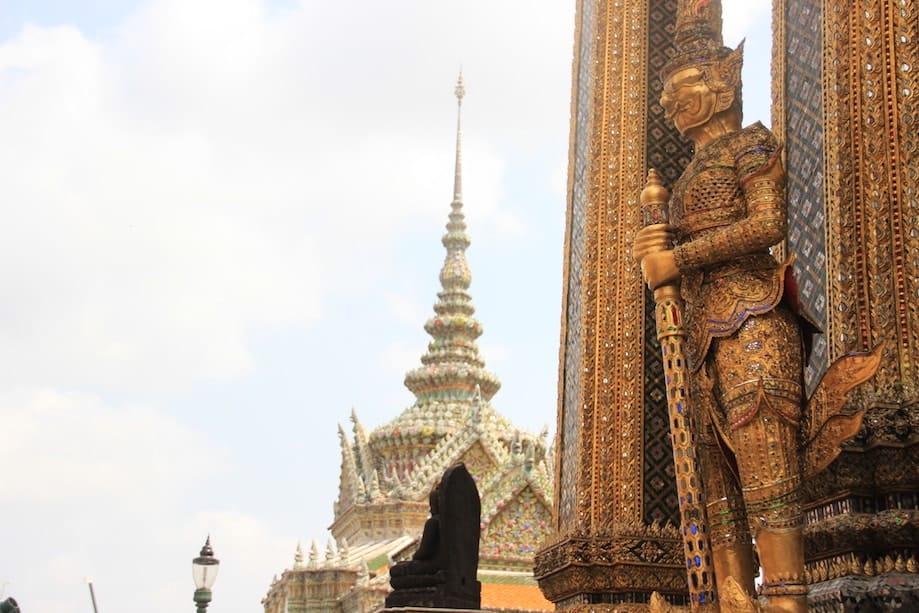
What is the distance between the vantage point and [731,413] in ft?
12.2

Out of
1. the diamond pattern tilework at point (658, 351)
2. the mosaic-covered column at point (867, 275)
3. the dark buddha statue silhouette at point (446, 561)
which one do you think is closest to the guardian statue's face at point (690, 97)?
the mosaic-covered column at point (867, 275)

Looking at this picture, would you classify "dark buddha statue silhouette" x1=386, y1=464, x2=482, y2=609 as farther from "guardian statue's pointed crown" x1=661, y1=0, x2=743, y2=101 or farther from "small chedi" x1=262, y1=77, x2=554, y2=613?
"small chedi" x1=262, y1=77, x2=554, y2=613

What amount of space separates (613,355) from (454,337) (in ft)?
51.1

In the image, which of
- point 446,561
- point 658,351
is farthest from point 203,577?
point 658,351

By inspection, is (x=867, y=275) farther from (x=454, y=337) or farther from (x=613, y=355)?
(x=454, y=337)

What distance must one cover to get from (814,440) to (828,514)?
539mm

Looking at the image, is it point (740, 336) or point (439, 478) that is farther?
point (439, 478)

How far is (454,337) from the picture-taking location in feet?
71.1

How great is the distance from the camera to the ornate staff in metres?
3.61

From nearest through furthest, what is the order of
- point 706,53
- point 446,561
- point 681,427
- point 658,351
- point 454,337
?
point 681,427, point 706,53, point 658,351, point 446,561, point 454,337

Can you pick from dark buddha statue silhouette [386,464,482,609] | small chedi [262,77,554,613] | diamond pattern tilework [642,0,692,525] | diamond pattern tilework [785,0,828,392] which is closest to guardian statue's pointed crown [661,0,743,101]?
diamond pattern tilework [785,0,828,392]

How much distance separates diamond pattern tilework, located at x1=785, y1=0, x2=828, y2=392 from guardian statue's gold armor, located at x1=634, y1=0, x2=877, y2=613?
0.79 meters

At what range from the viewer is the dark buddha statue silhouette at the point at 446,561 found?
6723 mm

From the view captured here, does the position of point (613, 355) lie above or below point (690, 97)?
below
